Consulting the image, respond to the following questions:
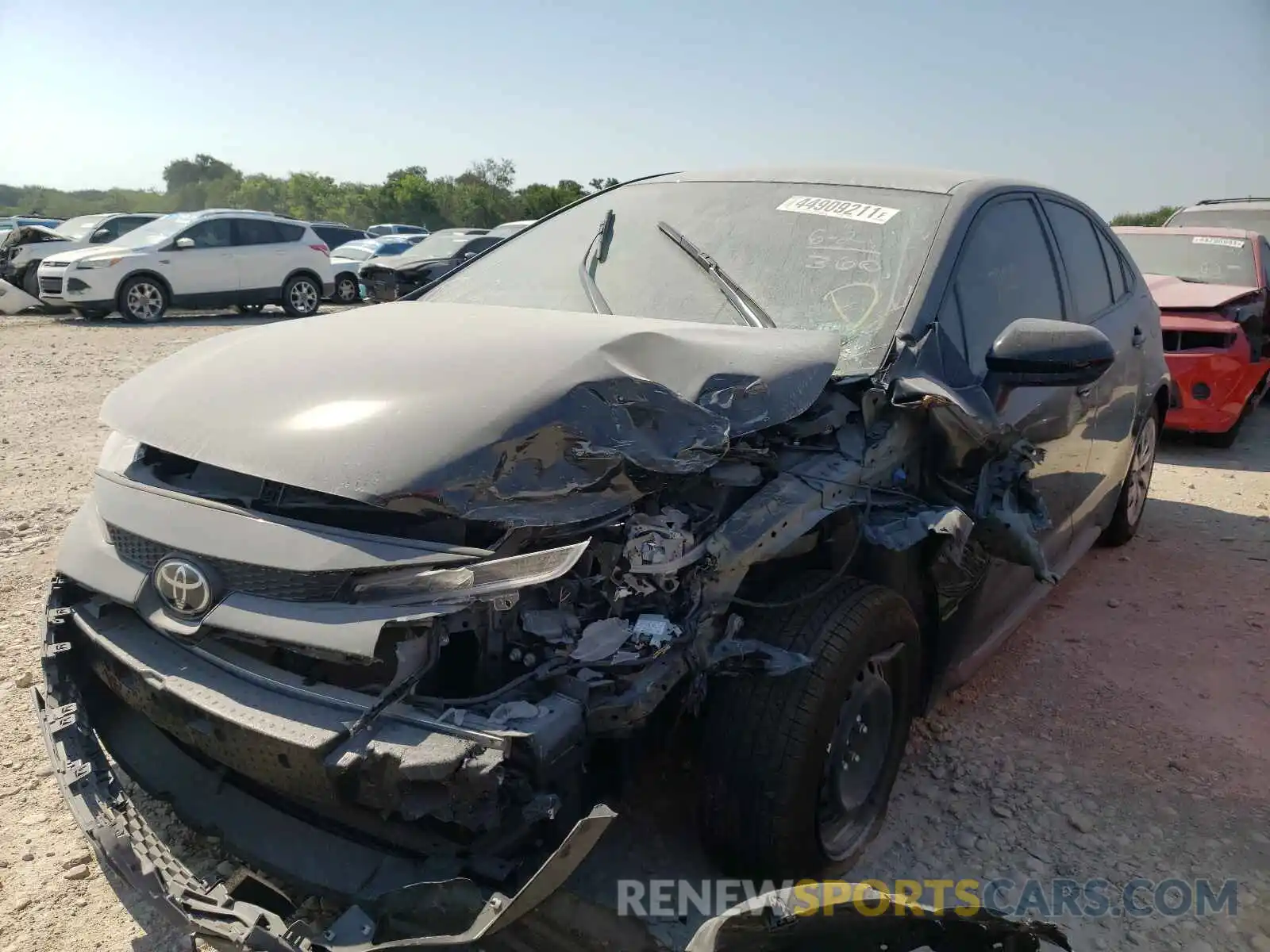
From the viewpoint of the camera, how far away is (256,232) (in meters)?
14.6

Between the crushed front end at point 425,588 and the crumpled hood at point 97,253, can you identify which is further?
the crumpled hood at point 97,253

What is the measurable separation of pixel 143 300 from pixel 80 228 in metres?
3.48

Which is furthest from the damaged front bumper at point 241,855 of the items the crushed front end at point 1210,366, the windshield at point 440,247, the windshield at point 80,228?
the windshield at point 80,228

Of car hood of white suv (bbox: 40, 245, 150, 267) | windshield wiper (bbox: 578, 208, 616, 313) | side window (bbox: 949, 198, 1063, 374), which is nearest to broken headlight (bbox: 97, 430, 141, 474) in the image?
windshield wiper (bbox: 578, 208, 616, 313)

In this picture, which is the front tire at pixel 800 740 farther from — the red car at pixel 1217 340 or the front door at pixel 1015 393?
the red car at pixel 1217 340

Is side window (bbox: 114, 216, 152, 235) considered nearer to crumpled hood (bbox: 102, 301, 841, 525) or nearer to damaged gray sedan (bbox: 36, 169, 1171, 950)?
damaged gray sedan (bbox: 36, 169, 1171, 950)

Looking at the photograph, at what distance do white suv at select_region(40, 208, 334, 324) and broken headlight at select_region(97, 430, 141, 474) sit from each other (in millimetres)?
12559

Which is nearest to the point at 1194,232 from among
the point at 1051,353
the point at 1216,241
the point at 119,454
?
the point at 1216,241

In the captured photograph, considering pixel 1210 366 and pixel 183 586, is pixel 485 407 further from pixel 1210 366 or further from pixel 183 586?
pixel 1210 366

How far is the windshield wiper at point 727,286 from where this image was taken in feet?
9.23

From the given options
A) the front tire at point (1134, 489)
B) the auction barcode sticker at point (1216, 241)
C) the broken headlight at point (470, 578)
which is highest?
the auction barcode sticker at point (1216, 241)

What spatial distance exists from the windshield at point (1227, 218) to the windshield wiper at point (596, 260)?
8.21 m

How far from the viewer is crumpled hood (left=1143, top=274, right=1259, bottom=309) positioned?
276 inches

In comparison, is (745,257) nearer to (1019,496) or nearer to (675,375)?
(675,375)
